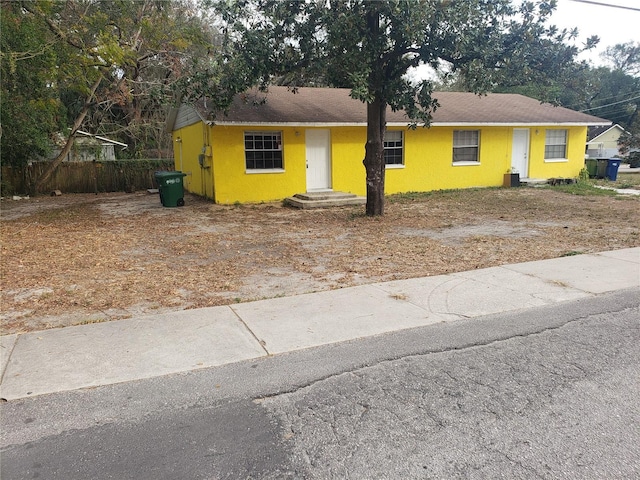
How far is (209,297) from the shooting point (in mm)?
5988

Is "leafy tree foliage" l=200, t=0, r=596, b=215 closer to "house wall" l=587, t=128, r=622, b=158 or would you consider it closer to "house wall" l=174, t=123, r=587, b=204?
"house wall" l=174, t=123, r=587, b=204

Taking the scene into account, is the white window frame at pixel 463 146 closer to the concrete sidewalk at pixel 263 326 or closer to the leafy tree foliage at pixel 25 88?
the concrete sidewalk at pixel 263 326

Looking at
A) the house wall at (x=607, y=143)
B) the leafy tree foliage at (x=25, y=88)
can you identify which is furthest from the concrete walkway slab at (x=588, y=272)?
the house wall at (x=607, y=143)

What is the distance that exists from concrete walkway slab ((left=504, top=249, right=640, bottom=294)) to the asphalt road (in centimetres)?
204

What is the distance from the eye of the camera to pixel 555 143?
21.1 meters

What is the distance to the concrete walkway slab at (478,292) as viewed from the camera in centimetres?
542

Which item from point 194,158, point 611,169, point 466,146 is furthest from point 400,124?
point 611,169

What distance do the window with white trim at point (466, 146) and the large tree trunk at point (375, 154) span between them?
7.69 metres

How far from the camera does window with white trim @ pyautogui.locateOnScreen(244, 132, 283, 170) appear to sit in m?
15.9

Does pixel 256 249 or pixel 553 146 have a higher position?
pixel 553 146

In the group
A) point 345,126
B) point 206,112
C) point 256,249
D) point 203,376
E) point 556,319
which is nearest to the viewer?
point 203,376

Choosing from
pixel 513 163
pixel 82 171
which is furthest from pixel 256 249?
pixel 82 171

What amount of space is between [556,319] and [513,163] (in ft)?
56.1

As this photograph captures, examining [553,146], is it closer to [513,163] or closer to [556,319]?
[513,163]
